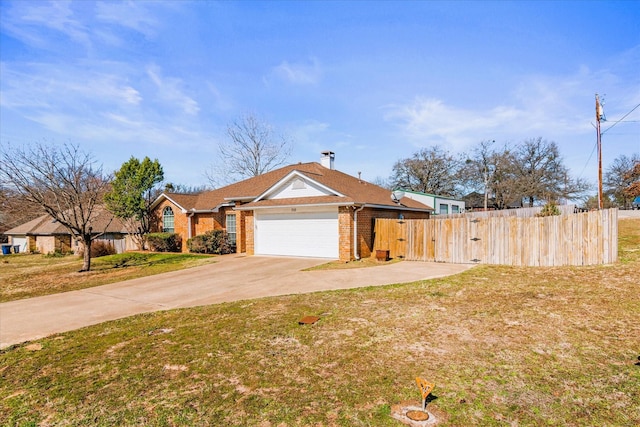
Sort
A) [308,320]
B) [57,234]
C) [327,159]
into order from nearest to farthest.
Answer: [308,320], [327,159], [57,234]

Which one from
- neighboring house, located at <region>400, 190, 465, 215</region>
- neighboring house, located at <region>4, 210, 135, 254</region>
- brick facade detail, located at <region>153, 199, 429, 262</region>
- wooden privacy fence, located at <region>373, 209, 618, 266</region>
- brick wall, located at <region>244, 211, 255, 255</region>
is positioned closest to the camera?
wooden privacy fence, located at <region>373, 209, 618, 266</region>

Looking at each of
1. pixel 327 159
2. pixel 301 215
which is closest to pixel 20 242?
pixel 327 159

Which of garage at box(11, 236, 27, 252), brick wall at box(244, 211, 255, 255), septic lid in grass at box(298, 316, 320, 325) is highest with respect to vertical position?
brick wall at box(244, 211, 255, 255)

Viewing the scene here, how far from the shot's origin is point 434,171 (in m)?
42.1

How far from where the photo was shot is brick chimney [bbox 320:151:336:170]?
21391 millimetres

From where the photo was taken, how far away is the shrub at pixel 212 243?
18703mm

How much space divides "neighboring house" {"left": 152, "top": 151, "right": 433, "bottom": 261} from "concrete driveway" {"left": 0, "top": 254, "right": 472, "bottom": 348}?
71.3 inches

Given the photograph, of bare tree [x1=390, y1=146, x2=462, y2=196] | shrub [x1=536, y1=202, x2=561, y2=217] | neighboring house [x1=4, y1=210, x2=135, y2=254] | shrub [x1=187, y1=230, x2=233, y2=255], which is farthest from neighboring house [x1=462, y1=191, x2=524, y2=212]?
neighboring house [x1=4, y1=210, x2=135, y2=254]

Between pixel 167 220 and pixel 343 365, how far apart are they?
2003 cm

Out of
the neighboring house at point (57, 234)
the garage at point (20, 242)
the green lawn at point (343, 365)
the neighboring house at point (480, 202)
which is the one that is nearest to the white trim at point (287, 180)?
the green lawn at point (343, 365)

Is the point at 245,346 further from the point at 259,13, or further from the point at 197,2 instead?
the point at 259,13

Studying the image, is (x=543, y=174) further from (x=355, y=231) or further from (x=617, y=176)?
(x=355, y=231)

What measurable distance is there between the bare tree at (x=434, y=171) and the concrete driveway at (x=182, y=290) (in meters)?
31.6

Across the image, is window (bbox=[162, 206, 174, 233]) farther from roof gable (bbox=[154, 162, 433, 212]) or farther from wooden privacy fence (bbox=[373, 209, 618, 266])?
wooden privacy fence (bbox=[373, 209, 618, 266])
